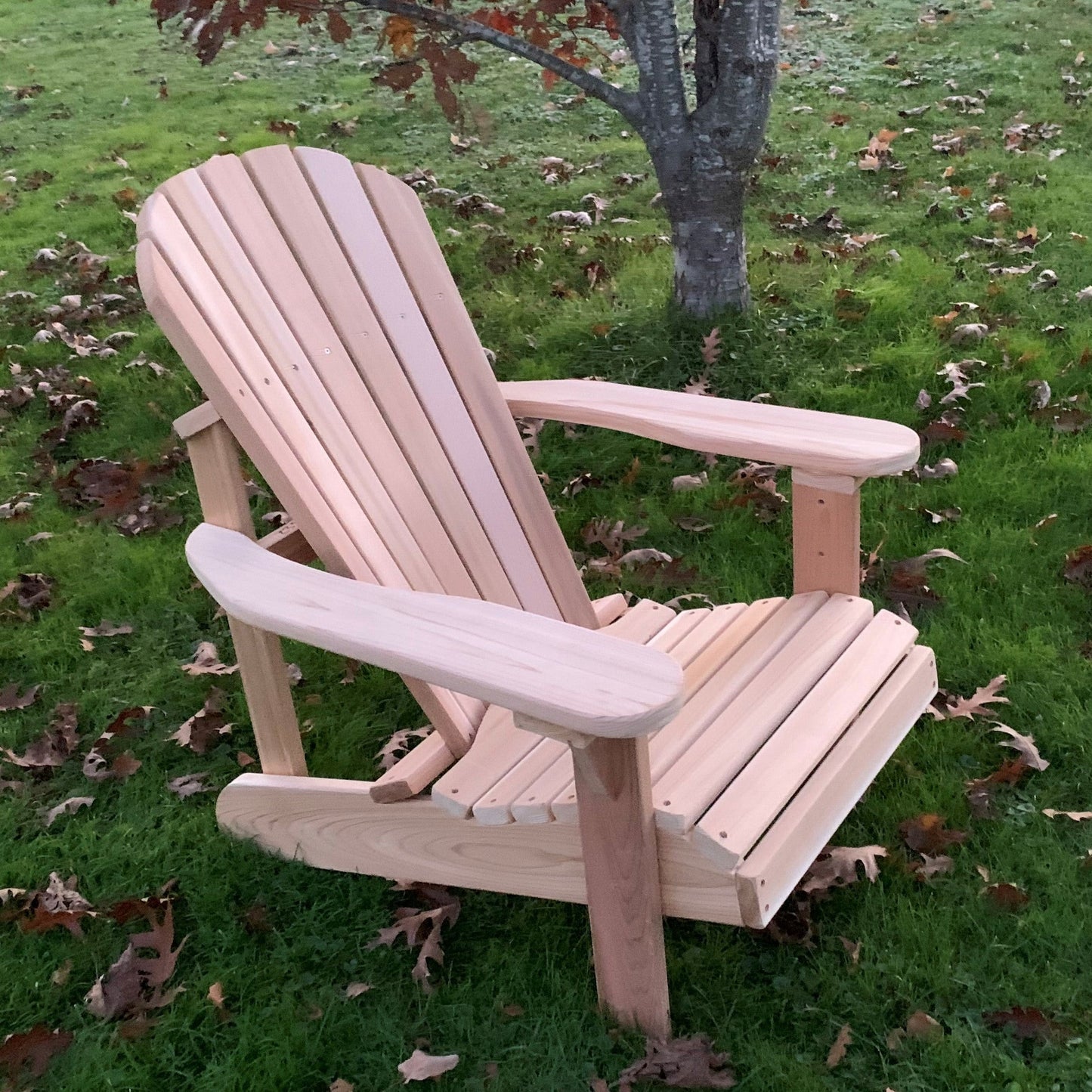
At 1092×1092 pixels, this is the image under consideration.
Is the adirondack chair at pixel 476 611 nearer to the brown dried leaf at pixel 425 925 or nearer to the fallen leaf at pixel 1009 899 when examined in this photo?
the brown dried leaf at pixel 425 925

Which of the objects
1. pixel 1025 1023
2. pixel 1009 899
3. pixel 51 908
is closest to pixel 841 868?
pixel 1009 899

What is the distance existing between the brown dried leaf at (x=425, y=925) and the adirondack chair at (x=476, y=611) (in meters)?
0.14

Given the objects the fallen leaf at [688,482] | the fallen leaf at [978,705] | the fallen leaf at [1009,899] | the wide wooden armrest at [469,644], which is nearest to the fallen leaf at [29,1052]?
the wide wooden armrest at [469,644]

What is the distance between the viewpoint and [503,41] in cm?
348

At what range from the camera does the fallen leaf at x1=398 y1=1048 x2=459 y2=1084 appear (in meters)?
1.85

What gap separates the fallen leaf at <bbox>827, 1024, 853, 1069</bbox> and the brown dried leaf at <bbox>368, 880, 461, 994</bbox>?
28.6 inches

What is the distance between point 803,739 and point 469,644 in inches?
25.0

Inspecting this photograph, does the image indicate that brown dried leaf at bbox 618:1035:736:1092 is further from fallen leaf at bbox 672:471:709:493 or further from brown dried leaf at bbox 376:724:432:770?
fallen leaf at bbox 672:471:709:493

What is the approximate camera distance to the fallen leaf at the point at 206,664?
2.92m

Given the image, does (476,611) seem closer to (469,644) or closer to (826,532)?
(469,644)

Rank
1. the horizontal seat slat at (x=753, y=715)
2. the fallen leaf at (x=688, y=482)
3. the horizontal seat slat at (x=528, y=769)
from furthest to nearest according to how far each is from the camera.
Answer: the fallen leaf at (x=688, y=482) < the horizontal seat slat at (x=528, y=769) < the horizontal seat slat at (x=753, y=715)

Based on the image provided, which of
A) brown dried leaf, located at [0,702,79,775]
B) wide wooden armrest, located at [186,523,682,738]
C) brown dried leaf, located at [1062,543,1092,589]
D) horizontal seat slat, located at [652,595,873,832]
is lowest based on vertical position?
brown dried leaf, located at [0,702,79,775]

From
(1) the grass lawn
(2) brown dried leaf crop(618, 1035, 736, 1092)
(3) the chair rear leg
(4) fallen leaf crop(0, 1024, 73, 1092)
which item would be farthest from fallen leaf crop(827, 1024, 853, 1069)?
(4) fallen leaf crop(0, 1024, 73, 1092)

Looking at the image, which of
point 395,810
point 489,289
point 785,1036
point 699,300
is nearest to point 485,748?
point 395,810
